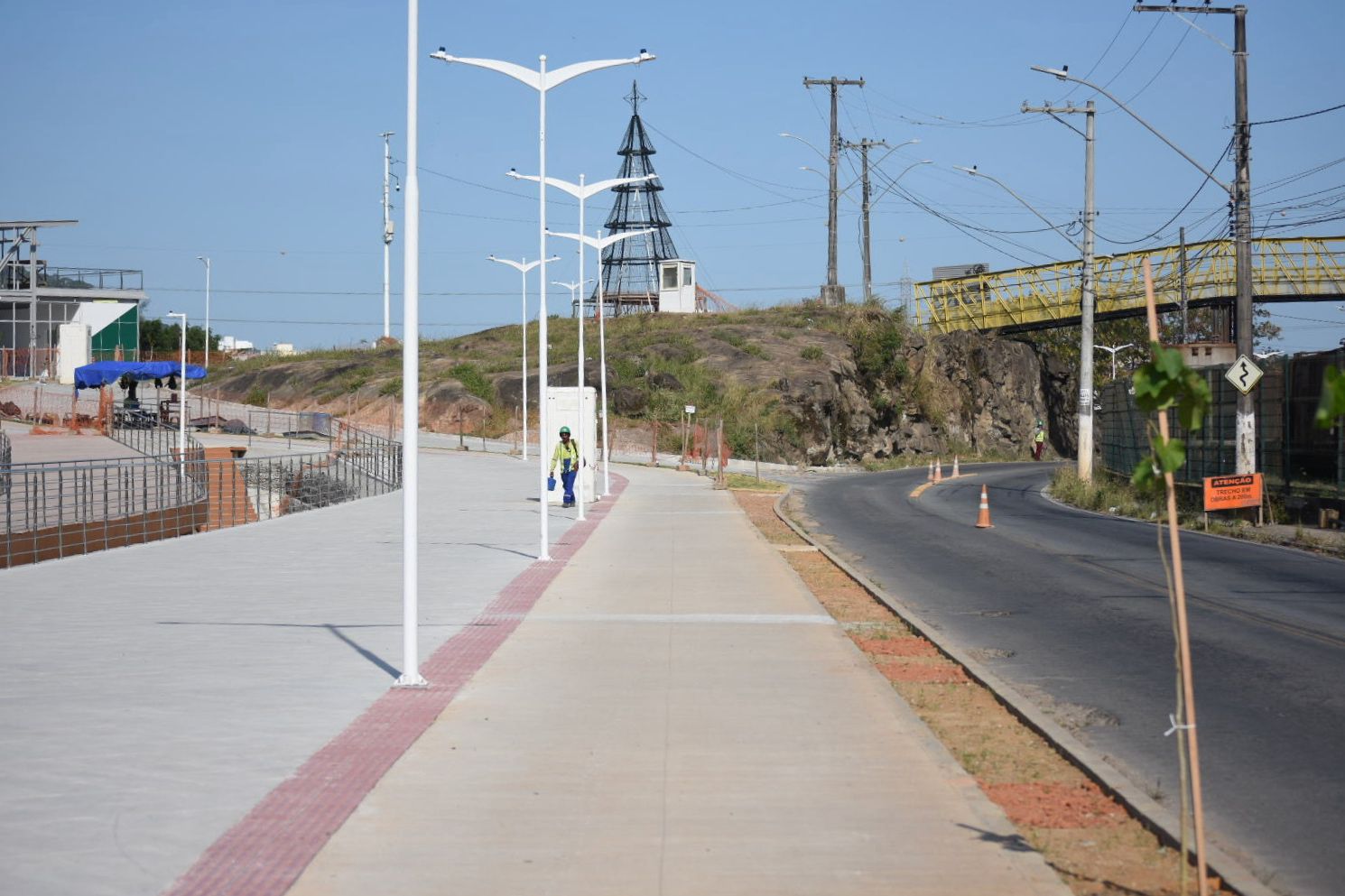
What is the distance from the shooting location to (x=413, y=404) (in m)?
9.68

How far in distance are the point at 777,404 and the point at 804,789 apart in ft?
196

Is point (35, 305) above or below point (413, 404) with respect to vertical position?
above

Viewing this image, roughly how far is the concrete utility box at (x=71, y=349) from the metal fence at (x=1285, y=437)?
171 ft

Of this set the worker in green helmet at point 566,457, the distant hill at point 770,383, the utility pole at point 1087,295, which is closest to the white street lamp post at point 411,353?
the worker in green helmet at point 566,457

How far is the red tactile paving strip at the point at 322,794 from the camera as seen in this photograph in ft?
17.9

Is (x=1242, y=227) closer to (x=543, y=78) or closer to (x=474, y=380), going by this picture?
(x=543, y=78)

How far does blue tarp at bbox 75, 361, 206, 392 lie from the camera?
52.5 meters

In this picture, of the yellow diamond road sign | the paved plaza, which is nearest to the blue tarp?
the yellow diamond road sign

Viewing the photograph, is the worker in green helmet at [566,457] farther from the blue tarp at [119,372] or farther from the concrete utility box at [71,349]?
the concrete utility box at [71,349]

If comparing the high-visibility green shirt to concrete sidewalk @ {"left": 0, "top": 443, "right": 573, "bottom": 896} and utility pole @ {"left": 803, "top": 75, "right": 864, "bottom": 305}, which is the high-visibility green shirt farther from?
utility pole @ {"left": 803, "top": 75, "right": 864, "bottom": 305}

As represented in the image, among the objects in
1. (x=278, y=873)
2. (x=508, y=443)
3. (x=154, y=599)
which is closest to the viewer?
(x=278, y=873)

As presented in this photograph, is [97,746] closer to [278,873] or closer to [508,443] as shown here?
[278,873]

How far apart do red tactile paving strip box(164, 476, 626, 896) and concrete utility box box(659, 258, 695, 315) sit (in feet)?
254

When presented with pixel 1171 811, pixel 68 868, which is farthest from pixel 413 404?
pixel 1171 811
